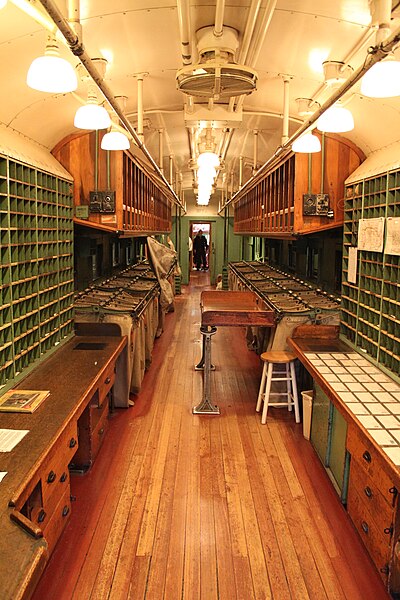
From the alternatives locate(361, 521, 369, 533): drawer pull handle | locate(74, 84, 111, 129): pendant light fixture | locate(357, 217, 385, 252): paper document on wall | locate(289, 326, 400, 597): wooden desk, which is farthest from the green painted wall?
locate(361, 521, 369, 533): drawer pull handle

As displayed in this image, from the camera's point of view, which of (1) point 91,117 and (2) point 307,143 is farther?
(2) point 307,143

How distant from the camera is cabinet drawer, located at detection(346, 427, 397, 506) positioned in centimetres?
272

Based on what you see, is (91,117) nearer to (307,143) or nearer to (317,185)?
(307,143)

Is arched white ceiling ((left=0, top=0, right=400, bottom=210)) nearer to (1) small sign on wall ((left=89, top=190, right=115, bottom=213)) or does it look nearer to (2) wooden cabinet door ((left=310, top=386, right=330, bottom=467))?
(1) small sign on wall ((left=89, top=190, right=115, bottom=213))

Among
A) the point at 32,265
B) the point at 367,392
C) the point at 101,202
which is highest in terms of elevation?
the point at 101,202

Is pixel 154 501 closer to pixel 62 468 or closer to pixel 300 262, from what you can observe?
pixel 62 468

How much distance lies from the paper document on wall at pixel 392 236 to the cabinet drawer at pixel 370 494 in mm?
1501

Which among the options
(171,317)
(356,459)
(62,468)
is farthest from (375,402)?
(171,317)

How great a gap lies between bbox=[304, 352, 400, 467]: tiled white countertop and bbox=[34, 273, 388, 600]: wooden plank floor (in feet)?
2.57

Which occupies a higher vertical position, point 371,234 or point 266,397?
point 371,234

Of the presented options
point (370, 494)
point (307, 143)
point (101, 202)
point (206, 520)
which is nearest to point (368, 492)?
point (370, 494)

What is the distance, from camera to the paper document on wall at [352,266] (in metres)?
4.74

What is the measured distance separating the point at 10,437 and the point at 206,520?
146cm

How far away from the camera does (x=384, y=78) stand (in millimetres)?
2441
